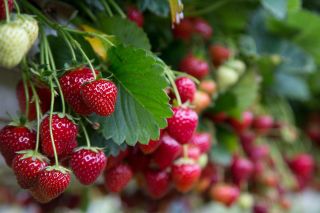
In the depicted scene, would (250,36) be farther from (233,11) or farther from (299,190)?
(299,190)

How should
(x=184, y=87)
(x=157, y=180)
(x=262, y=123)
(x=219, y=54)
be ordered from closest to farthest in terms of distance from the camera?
(x=184, y=87) → (x=157, y=180) → (x=219, y=54) → (x=262, y=123)

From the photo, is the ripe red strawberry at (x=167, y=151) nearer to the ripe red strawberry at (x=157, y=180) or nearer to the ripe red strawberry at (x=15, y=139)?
the ripe red strawberry at (x=157, y=180)

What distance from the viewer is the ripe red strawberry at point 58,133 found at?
26.8 inches

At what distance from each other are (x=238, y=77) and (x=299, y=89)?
33 centimetres

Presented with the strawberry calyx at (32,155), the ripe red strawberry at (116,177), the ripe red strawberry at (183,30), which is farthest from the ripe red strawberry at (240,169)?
the strawberry calyx at (32,155)

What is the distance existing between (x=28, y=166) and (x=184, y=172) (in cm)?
31

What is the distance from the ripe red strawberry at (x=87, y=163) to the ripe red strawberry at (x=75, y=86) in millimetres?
56

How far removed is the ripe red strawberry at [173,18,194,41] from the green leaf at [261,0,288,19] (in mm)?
164

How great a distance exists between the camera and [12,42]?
0.63 meters

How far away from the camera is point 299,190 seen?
163 cm

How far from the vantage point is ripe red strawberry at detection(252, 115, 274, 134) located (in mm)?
1367

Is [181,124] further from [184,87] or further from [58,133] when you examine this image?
[58,133]

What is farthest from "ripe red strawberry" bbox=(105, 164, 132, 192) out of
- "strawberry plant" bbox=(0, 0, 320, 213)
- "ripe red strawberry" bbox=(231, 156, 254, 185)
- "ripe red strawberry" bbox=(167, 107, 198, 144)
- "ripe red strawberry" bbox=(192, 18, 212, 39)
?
"ripe red strawberry" bbox=(231, 156, 254, 185)

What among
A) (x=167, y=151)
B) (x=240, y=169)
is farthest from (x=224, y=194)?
(x=167, y=151)
